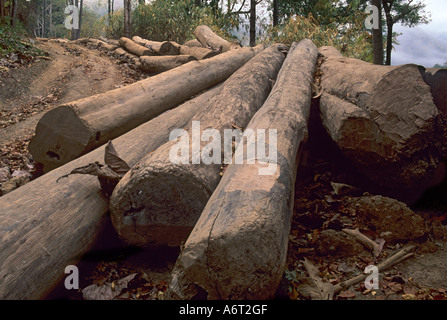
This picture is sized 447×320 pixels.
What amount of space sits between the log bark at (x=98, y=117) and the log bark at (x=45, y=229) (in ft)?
2.13

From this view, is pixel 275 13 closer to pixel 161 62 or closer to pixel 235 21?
pixel 235 21

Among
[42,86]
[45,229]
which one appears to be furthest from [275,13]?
[45,229]

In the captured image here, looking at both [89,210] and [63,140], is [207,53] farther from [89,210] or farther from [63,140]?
[89,210]

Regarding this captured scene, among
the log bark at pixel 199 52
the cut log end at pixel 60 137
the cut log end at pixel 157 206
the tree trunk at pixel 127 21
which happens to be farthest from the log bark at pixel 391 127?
the tree trunk at pixel 127 21

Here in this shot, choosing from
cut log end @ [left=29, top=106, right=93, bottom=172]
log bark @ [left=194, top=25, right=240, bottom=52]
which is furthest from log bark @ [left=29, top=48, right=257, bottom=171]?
log bark @ [left=194, top=25, right=240, bottom=52]

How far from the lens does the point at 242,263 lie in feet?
5.62

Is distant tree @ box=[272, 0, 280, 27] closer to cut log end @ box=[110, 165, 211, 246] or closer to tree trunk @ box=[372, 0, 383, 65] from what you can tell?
tree trunk @ box=[372, 0, 383, 65]

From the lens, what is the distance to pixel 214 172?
8.18ft

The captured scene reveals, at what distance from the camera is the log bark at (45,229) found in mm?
2006

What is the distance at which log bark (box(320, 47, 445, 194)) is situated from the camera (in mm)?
2785

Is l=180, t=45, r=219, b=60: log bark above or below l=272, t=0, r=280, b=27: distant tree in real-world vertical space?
below

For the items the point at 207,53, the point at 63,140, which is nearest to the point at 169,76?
the point at 63,140

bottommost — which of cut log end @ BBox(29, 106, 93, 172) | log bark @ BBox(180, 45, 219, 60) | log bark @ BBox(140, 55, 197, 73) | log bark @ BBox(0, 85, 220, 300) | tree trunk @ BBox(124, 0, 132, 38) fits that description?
log bark @ BBox(0, 85, 220, 300)

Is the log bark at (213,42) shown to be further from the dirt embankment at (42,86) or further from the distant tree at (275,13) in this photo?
the distant tree at (275,13)
